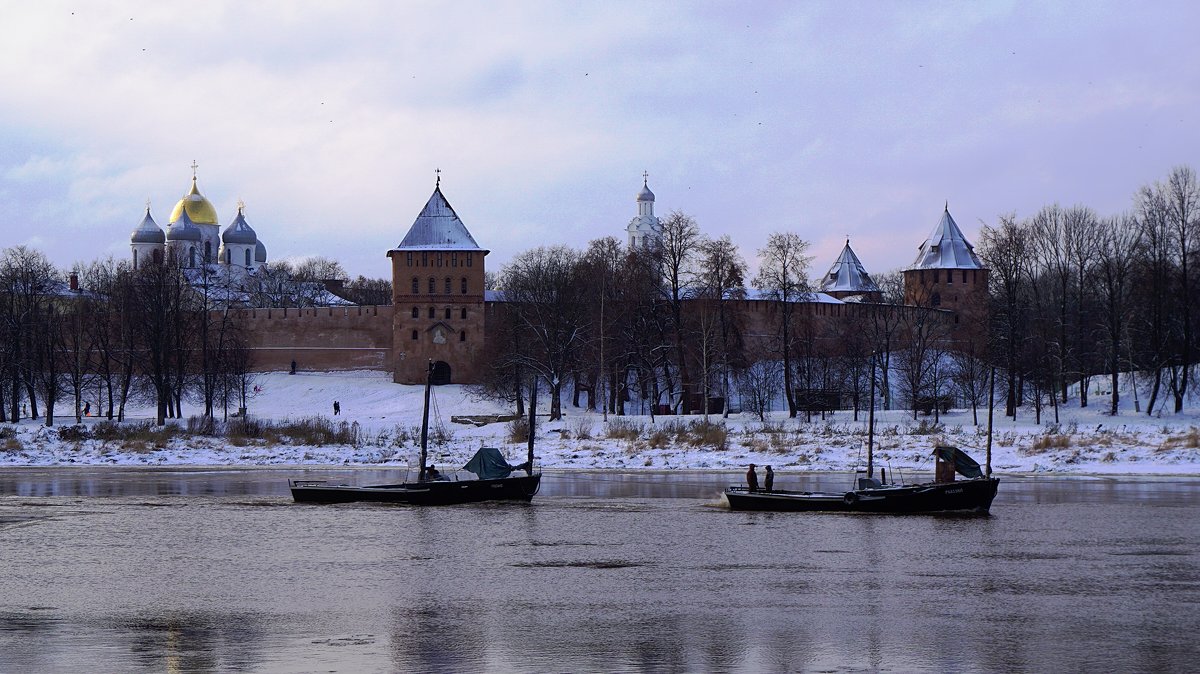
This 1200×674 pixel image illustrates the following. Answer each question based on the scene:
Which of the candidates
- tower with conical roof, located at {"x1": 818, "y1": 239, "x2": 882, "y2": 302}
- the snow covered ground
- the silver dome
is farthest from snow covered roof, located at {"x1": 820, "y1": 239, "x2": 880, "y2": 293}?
the silver dome

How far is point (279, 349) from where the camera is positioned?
69.8 m

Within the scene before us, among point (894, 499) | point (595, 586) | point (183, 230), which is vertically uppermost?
point (183, 230)

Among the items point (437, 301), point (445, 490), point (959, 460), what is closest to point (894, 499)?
point (959, 460)

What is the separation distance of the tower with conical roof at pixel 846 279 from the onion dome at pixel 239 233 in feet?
147

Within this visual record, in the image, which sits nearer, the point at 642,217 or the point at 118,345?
the point at 118,345

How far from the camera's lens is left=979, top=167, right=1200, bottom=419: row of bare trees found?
45.8 metres

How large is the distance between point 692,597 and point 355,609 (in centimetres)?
384

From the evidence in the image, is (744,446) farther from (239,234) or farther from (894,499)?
(239,234)

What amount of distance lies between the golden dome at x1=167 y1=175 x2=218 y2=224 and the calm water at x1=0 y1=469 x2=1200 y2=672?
79586 mm

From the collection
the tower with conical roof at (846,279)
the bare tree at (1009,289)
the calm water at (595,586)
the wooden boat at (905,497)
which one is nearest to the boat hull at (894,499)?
the wooden boat at (905,497)

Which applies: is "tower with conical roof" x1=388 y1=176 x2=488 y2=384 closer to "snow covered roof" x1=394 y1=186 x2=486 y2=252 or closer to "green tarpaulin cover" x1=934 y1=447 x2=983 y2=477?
"snow covered roof" x1=394 y1=186 x2=486 y2=252

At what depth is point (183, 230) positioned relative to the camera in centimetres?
10469

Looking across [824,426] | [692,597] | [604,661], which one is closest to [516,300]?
[824,426]

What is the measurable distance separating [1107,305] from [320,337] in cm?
3546
